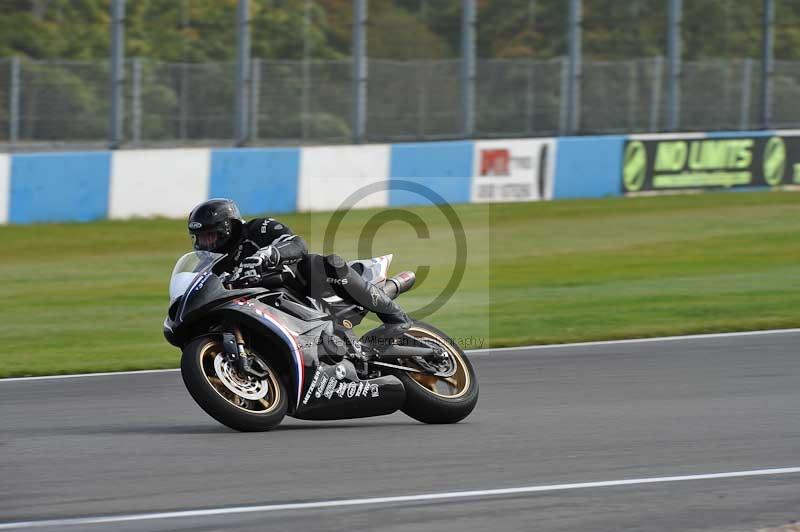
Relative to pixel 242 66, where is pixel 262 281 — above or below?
below

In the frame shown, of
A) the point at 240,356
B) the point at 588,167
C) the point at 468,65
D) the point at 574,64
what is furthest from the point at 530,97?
the point at 240,356

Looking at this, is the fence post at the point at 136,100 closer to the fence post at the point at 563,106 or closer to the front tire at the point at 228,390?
the fence post at the point at 563,106

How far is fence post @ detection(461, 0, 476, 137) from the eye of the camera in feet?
77.8

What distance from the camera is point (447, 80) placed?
2383 cm

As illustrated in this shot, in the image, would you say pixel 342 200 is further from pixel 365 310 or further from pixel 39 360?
pixel 365 310

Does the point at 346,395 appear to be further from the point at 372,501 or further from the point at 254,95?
the point at 254,95

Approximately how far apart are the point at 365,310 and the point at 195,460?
1.45m

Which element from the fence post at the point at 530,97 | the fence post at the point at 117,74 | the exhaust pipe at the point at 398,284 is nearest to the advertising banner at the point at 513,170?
the fence post at the point at 530,97

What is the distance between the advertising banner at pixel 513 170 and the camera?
22.7m

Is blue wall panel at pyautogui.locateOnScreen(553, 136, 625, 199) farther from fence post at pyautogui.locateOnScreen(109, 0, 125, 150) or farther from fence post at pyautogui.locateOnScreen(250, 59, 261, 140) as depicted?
fence post at pyautogui.locateOnScreen(109, 0, 125, 150)

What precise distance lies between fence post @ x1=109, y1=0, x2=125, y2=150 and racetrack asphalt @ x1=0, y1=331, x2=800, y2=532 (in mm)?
10145

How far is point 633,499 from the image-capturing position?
6.11 meters

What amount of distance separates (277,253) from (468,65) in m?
16.8

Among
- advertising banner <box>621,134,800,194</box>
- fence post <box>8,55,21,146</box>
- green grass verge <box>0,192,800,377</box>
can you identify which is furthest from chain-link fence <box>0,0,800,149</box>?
green grass verge <box>0,192,800,377</box>
